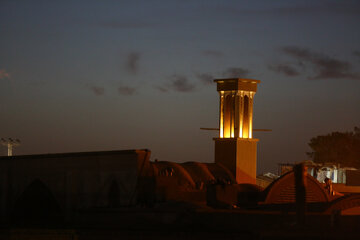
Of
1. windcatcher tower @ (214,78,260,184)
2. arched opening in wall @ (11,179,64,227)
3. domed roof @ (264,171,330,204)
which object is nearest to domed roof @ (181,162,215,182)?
windcatcher tower @ (214,78,260,184)

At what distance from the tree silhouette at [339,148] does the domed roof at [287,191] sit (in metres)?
29.1

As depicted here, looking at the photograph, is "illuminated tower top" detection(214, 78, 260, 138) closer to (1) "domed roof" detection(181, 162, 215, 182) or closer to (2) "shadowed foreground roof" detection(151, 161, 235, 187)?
(2) "shadowed foreground roof" detection(151, 161, 235, 187)

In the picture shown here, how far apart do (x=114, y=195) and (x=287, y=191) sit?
6.48 meters

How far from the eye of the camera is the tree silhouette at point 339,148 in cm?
5572

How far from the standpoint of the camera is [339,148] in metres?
57.2

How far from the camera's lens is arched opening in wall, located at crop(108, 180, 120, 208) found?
2491 centimetres

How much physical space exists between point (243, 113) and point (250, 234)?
15.5 m

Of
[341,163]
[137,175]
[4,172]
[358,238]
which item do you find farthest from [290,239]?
[341,163]

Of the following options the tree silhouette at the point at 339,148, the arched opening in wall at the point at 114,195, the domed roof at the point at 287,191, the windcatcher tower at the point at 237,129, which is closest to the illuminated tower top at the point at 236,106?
the windcatcher tower at the point at 237,129

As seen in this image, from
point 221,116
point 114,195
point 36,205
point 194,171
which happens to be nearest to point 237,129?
point 221,116

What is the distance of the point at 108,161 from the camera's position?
25.4 m

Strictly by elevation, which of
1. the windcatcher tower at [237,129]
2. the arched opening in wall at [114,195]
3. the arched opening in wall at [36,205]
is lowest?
the arched opening in wall at [36,205]

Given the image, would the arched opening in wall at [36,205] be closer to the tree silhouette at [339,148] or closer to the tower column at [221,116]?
the tower column at [221,116]

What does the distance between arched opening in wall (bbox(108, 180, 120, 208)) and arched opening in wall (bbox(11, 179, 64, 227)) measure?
2557 mm
